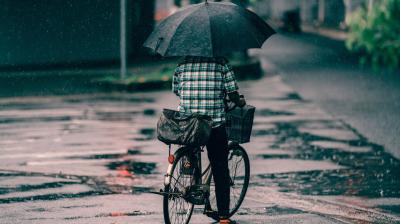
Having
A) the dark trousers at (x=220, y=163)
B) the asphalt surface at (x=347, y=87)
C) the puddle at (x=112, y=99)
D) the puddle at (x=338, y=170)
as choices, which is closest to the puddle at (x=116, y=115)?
the puddle at (x=112, y=99)

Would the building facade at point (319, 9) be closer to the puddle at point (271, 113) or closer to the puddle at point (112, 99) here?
the puddle at point (112, 99)

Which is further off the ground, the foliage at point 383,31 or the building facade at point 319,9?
the foliage at point 383,31

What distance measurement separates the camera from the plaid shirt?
6.74 metres

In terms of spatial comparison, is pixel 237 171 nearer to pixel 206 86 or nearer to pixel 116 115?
pixel 206 86

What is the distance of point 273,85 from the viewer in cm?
2175

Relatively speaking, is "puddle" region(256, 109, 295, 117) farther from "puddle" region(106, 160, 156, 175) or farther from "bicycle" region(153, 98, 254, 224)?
"bicycle" region(153, 98, 254, 224)

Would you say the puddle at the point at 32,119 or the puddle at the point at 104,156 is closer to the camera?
the puddle at the point at 104,156

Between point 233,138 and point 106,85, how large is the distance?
13.3 m

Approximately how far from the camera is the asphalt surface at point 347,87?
560 inches

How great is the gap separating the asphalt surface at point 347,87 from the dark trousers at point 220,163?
4945 millimetres

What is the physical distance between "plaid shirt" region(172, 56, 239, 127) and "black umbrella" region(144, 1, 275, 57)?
0.62 feet

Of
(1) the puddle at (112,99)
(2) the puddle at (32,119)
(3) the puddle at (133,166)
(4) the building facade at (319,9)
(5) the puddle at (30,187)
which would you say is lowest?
(4) the building facade at (319,9)

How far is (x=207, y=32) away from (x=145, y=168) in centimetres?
410

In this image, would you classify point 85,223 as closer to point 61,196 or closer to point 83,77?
point 61,196
